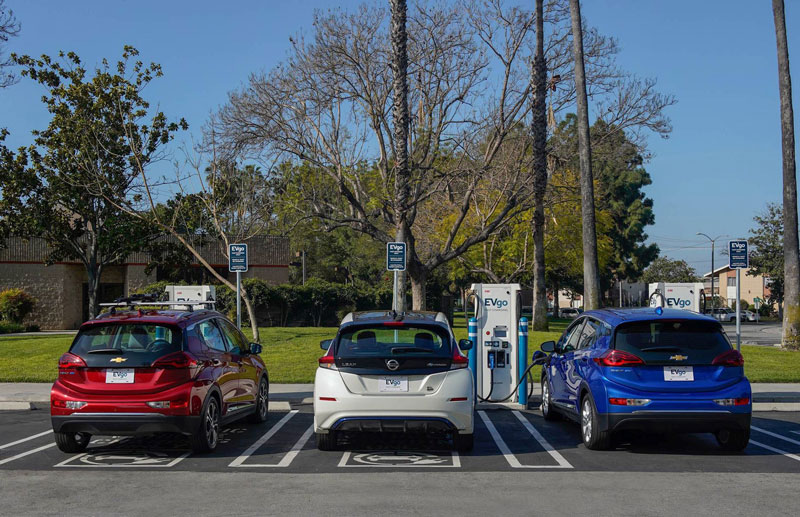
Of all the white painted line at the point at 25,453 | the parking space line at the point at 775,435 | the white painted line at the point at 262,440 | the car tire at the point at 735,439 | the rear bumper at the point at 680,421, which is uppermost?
the rear bumper at the point at 680,421

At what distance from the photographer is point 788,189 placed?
2320 centimetres

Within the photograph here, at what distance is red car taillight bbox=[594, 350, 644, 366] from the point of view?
8.88m

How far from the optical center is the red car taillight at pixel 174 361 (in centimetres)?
865

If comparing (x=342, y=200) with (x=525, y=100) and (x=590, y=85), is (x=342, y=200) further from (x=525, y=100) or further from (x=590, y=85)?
(x=590, y=85)

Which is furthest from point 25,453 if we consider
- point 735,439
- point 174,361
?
point 735,439

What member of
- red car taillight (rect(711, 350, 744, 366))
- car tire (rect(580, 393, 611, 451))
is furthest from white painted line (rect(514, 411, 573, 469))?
red car taillight (rect(711, 350, 744, 366))

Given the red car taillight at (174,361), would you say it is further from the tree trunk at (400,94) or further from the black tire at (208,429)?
the tree trunk at (400,94)

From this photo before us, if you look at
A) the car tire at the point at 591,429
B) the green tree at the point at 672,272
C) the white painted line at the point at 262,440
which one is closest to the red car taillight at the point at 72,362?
the white painted line at the point at 262,440

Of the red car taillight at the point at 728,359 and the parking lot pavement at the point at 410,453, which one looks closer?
the parking lot pavement at the point at 410,453

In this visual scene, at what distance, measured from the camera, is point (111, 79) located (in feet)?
109

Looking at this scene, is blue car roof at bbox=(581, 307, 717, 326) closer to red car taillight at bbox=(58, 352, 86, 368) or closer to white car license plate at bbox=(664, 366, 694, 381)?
white car license plate at bbox=(664, 366, 694, 381)

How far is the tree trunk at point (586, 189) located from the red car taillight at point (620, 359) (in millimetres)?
11741

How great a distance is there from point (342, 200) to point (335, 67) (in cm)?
625

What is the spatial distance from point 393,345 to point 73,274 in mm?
37423
